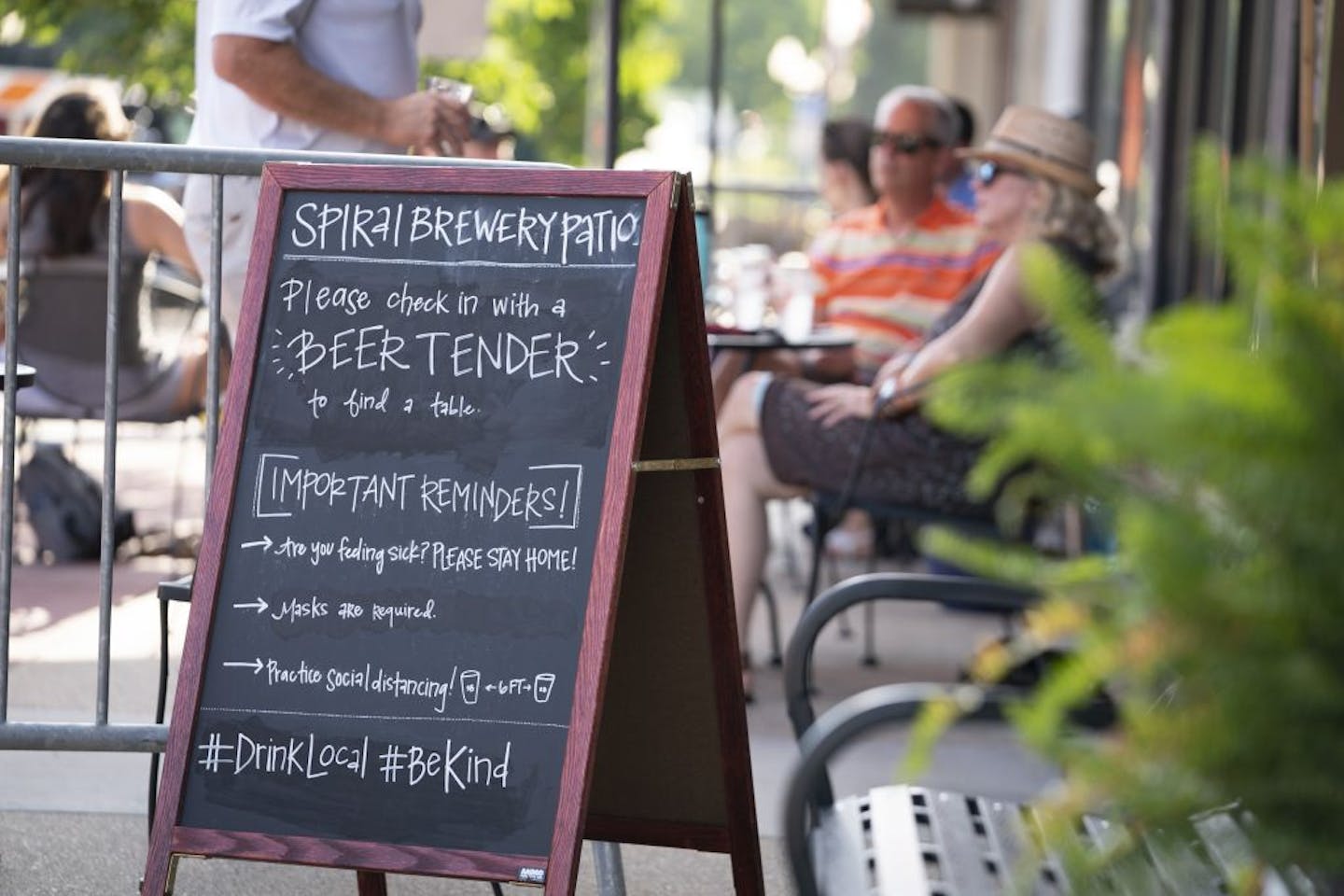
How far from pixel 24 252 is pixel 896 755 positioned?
3.18 m

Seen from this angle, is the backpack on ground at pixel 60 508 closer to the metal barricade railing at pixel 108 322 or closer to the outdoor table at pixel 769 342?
the outdoor table at pixel 769 342

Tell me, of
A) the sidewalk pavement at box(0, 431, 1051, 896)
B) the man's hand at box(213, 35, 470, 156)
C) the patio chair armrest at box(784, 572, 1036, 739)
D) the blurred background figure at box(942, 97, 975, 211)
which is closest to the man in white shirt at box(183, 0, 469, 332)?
the man's hand at box(213, 35, 470, 156)

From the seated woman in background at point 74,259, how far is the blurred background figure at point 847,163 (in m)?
2.40

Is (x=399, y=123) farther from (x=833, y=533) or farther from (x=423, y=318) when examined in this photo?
(x=833, y=533)

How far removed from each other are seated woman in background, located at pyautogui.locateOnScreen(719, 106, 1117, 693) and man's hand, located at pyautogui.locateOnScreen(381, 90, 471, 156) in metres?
1.18

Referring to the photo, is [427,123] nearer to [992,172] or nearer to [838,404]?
[838,404]

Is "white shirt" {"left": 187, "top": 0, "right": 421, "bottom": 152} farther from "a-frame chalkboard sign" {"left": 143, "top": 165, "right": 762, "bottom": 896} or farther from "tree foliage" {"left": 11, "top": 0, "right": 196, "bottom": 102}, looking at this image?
"tree foliage" {"left": 11, "top": 0, "right": 196, "bottom": 102}

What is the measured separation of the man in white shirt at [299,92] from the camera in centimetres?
391

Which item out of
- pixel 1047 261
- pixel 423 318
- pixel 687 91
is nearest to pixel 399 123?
pixel 423 318

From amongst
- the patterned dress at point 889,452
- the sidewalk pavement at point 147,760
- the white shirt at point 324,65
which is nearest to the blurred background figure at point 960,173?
the sidewalk pavement at point 147,760

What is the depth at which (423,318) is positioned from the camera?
2703 mm

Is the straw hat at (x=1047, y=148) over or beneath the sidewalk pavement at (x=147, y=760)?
over

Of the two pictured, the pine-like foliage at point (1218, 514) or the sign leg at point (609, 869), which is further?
the sign leg at point (609, 869)

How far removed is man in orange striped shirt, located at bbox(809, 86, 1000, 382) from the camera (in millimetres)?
6012
